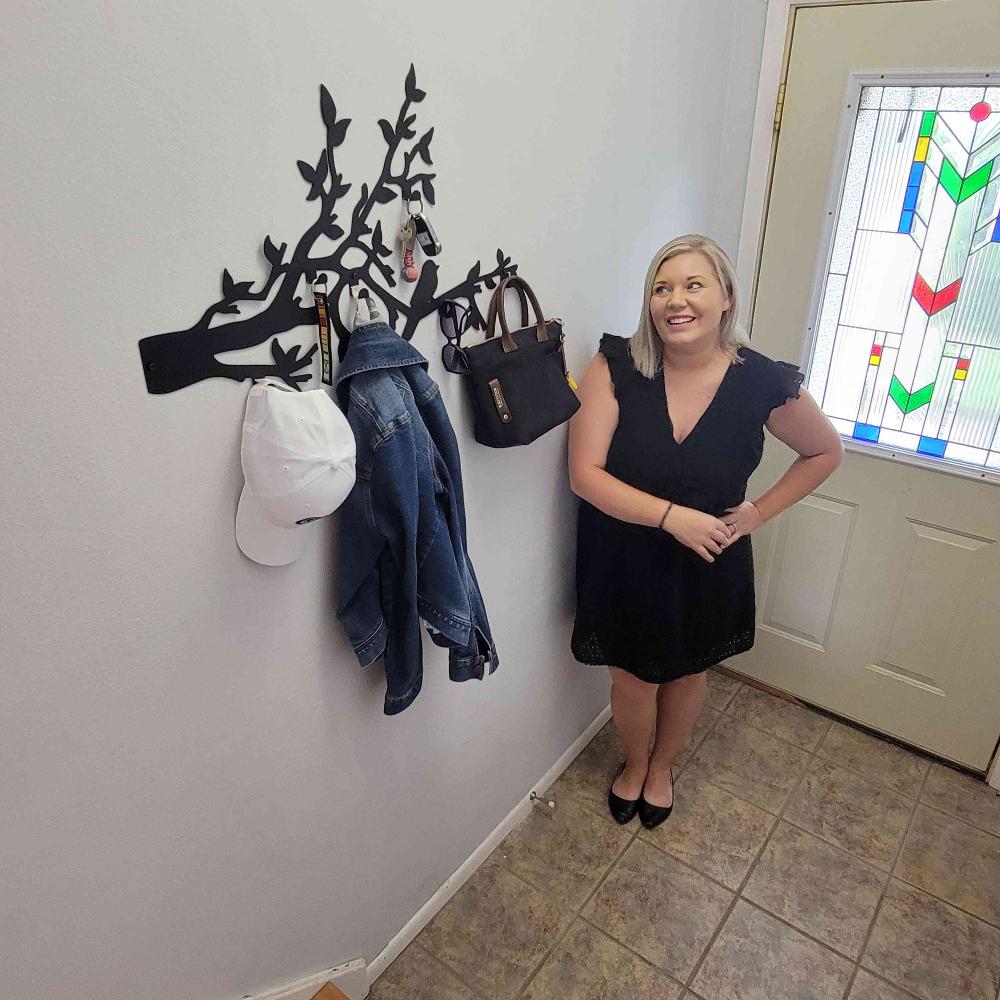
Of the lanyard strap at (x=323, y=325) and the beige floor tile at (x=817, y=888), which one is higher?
the lanyard strap at (x=323, y=325)

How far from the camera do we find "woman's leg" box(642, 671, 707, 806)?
1904 millimetres

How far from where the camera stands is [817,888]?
1.78 m

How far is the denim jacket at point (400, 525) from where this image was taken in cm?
105

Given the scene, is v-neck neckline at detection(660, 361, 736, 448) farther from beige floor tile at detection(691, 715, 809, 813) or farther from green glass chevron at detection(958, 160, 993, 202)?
beige floor tile at detection(691, 715, 809, 813)

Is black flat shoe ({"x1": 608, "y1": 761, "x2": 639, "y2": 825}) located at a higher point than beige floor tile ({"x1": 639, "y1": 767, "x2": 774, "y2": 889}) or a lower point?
higher

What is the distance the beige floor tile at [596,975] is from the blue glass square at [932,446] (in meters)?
1.41

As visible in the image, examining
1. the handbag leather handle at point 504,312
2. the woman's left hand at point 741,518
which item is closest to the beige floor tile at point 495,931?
the woman's left hand at point 741,518

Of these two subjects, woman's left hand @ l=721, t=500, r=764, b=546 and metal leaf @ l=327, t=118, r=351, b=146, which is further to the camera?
woman's left hand @ l=721, t=500, r=764, b=546

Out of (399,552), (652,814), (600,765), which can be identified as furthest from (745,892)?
(399,552)

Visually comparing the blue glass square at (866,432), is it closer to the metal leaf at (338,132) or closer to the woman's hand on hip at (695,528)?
the woman's hand on hip at (695,528)

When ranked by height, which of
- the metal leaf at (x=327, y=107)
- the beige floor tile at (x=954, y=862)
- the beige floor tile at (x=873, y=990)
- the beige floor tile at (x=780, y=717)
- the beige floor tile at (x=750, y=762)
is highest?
the metal leaf at (x=327, y=107)

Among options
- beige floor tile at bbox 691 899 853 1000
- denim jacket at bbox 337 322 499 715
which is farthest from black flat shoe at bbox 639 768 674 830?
denim jacket at bbox 337 322 499 715

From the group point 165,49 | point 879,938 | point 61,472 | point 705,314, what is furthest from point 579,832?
point 165,49

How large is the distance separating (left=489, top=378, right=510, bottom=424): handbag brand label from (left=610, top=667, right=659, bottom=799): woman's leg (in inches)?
34.4
